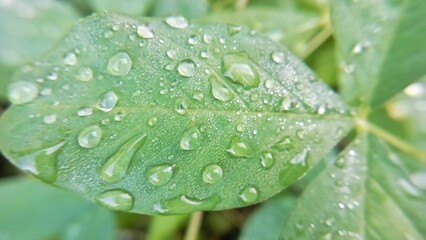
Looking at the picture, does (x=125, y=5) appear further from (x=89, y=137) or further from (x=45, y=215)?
(x=89, y=137)

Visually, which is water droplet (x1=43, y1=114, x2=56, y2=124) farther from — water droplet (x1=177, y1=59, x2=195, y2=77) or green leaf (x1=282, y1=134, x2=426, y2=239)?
green leaf (x1=282, y1=134, x2=426, y2=239)

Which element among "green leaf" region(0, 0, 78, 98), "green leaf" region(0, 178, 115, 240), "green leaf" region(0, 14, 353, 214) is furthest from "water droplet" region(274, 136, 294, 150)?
"green leaf" region(0, 0, 78, 98)

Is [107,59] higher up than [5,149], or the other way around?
[107,59]

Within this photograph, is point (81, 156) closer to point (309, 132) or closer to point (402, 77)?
point (309, 132)

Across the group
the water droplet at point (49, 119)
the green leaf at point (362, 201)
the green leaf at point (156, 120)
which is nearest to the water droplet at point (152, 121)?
the green leaf at point (156, 120)

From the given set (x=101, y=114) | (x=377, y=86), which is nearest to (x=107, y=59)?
(x=101, y=114)

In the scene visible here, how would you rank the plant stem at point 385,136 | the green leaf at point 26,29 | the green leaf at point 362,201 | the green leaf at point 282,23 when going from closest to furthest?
the green leaf at point 362,201 → the plant stem at point 385,136 → the green leaf at point 282,23 → the green leaf at point 26,29

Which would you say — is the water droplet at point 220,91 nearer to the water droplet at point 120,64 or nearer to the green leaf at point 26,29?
the water droplet at point 120,64
